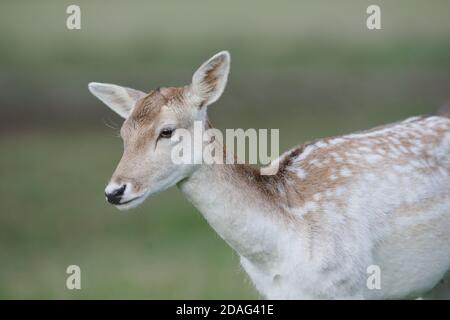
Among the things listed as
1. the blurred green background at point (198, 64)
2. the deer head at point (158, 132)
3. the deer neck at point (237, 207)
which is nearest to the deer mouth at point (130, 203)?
the deer head at point (158, 132)

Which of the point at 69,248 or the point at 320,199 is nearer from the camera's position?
the point at 320,199

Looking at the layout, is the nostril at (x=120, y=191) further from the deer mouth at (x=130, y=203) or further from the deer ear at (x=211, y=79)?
the deer ear at (x=211, y=79)

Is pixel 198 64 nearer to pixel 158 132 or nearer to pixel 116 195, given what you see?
pixel 158 132

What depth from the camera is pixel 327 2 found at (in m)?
17.9

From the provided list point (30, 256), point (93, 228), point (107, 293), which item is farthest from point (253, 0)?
point (107, 293)

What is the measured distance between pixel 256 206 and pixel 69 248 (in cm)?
664

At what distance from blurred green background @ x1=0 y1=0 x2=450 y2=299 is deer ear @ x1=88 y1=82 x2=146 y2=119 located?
26.6 ft

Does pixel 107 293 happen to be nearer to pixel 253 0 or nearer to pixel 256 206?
pixel 256 206

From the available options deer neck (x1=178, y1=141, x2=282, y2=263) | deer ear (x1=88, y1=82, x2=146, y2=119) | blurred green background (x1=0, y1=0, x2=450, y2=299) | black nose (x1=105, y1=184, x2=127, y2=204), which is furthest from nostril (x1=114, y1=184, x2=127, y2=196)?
blurred green background (x1=0, y1=0, x2=450, y2=299)

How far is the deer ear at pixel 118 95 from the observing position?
6.57 m

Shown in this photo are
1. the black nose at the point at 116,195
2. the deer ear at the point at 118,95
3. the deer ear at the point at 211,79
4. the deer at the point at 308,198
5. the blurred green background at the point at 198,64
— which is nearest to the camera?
the black nose at the point at 116,195

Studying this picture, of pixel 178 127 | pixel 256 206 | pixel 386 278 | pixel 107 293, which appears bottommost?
pixel 107 293

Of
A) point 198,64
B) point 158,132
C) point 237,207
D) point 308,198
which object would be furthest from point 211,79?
point 198,64

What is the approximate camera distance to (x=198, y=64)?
17984 mm
